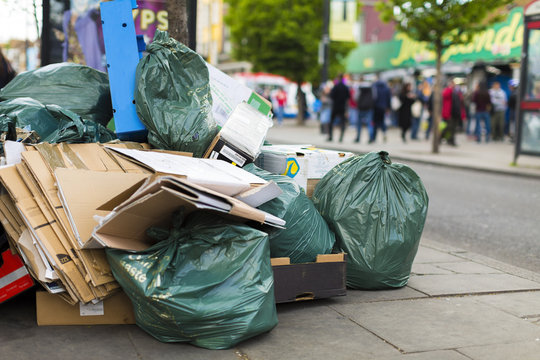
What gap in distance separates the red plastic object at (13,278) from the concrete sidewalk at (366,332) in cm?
15

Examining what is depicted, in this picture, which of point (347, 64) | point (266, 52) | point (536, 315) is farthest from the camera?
point (347, 64)

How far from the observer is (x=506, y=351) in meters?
3.02

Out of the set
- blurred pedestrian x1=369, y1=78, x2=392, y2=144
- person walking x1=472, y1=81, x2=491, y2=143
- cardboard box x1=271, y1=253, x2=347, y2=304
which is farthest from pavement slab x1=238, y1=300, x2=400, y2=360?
person walking x1=472, y1=81, x2=491, y2=143

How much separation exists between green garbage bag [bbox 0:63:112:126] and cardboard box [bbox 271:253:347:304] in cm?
191

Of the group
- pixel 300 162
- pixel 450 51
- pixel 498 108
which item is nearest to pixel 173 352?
pixel 300 162

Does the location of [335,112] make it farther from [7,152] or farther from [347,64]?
[347,64]

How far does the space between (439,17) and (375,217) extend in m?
11.5

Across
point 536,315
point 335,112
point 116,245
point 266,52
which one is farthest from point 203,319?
point 266,52

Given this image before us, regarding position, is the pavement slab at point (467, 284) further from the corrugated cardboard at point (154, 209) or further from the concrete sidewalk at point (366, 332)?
the corrugated cardboard at point (154, 209)

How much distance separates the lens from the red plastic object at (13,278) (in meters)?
3.30

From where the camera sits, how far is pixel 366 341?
10.2ft

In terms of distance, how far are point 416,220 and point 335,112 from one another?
14.2 meters

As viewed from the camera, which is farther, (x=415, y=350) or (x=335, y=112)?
(x=335, y=112)

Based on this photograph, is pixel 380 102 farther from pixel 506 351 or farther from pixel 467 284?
pixel 506 351
